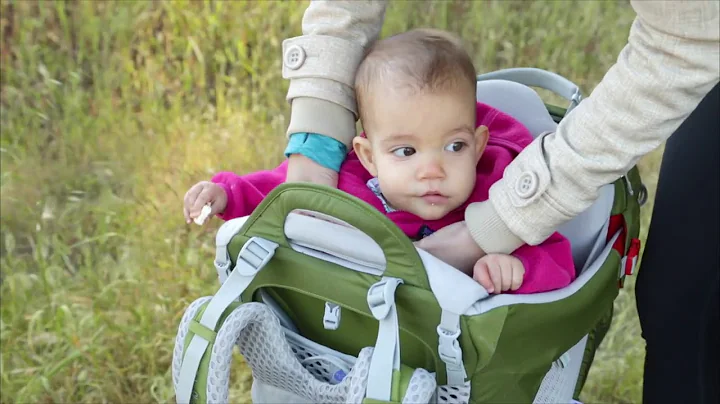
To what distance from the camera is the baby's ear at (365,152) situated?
1.36 meters

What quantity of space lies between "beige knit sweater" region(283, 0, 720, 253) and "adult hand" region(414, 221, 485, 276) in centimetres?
4

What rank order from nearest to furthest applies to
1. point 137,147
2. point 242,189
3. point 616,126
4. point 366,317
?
point 616,126 → point 366,317 → point 242,189 → point 137,147

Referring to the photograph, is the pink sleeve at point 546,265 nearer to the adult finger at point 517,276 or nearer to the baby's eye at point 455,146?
the adult finger at point 517,276

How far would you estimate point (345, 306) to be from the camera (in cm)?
121

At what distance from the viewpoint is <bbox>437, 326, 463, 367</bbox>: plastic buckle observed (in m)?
1.12

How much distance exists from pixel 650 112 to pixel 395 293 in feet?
1.30

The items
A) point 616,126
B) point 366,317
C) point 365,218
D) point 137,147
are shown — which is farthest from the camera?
point 137,147

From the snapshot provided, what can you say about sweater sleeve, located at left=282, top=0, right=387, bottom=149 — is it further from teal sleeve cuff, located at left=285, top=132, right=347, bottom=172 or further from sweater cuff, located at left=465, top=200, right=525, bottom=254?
sweater cuff, located at left=465, top=200, right=525, bottom=254

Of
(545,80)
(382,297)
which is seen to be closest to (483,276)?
(382,297)

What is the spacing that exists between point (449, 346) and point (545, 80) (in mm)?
694

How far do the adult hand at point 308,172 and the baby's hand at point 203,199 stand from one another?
4.8 inches

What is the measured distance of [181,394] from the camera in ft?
3.96

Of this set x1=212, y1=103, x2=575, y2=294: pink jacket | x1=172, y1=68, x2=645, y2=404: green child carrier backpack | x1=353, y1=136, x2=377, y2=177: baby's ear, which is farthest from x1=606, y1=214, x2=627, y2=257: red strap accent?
x1=353, y1=136, x2=377, y2=177: baby's ear

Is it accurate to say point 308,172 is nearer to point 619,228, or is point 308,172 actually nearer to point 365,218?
point 365,218
